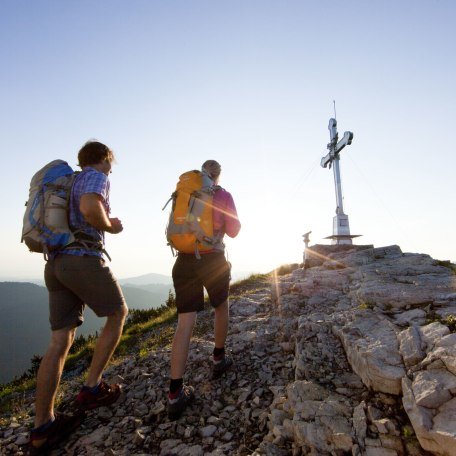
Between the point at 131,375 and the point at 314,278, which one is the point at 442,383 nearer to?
the point at 131,375

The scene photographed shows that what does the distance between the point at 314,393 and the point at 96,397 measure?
103 inches

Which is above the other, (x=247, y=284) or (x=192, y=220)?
(x=192, y=220)

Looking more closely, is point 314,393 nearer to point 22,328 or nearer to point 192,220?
point 192,220

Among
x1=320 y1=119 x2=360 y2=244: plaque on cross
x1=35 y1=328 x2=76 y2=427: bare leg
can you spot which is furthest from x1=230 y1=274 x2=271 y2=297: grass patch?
x1=35 y1=328 x2=76 y2=427: bare leg

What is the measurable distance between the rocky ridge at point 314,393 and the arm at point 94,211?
90.3 inches

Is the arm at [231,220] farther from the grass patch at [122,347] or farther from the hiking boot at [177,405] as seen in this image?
the grass patch at [122,347]

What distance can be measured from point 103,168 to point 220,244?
1.75m

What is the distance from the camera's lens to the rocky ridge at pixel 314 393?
256cm

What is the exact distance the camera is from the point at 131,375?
4883mm

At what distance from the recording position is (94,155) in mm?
3762

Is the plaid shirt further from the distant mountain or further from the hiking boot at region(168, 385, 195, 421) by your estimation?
the distant mountain

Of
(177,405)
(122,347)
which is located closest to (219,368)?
(177,405)

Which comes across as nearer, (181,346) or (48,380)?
(48,380)

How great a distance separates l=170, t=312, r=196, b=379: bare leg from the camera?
11.6ft
